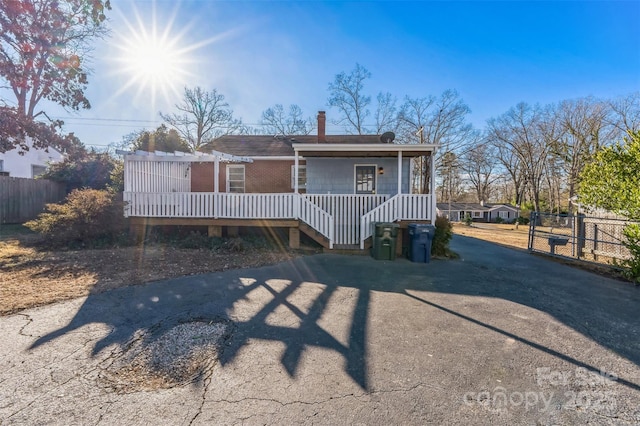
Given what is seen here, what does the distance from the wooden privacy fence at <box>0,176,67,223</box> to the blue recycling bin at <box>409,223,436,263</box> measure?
58.2 ft

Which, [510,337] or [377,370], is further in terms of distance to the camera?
[510,337]

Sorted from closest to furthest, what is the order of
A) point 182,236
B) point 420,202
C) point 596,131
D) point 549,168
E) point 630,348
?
point 630,348
point 420,202
point 182,236
point 596,131
point 549,168

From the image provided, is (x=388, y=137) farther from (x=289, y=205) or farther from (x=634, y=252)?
(x=634, y=252)

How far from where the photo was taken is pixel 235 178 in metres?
13.7

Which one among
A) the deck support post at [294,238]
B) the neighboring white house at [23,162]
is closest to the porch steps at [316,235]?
the deck support post at [294,238]

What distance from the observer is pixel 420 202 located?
9156mm

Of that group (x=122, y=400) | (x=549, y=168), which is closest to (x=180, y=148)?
(x=122, y=400)

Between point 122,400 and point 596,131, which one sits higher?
point 596,131

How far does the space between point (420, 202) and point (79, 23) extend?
1882 cm

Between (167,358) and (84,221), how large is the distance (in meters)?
8.17

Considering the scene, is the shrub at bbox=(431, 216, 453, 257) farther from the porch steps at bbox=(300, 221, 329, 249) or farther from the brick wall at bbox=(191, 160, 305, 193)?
the brick wall at bbox=(191, 160, 305, 193)

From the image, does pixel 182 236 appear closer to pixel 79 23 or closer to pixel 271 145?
pixel 271 145

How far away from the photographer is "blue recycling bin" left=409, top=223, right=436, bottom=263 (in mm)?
8180

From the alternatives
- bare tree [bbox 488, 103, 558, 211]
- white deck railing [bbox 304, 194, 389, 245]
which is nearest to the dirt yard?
white deck railing [bbox 304, 194, 389, 245]
